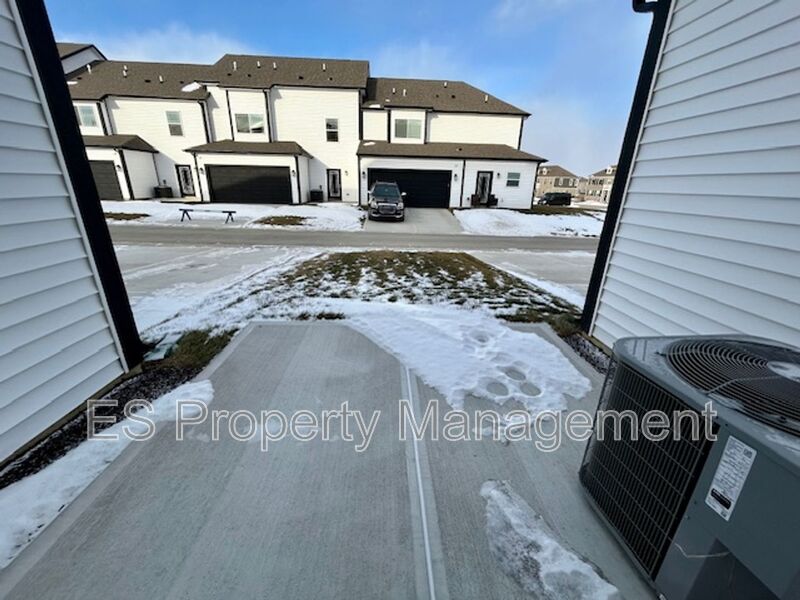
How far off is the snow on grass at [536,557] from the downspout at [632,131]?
2.82 metres

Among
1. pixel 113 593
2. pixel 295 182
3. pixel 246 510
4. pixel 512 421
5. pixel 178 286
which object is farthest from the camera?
pixel 295 182

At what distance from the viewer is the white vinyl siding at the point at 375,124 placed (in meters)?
18.9

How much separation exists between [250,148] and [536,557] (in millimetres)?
20065

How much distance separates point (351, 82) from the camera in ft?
60.4

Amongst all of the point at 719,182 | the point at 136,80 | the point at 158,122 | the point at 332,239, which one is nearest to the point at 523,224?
the point at 332,239

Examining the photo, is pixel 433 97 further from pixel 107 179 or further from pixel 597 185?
pixel 597 185

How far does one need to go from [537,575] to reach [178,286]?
6341 millimetres

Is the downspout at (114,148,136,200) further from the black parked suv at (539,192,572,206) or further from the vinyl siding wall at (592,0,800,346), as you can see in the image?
the black parked suv at (539,192,572,206)

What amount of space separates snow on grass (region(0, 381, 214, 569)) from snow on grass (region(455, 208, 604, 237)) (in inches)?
515

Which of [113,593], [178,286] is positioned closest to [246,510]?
[113,593]

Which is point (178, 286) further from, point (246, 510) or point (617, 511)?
point (617, 511)

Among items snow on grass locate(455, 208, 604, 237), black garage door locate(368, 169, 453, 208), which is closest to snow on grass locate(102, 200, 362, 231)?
black garage door locate(368, 169, 453, 208)

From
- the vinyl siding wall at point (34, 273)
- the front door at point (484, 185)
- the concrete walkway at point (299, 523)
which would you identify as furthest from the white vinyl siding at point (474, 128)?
the concrete walkway at point (299, 523)

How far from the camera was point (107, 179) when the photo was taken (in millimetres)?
17734
